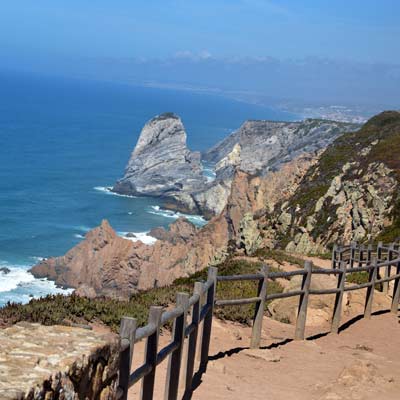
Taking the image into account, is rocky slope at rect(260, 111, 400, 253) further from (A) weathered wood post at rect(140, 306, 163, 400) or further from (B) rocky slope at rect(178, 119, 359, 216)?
(B) rocky slope at rect(178, 119, 359, 216)

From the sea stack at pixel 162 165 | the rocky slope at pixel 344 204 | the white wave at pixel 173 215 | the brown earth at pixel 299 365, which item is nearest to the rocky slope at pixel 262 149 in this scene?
the white wave at pixel 173 215

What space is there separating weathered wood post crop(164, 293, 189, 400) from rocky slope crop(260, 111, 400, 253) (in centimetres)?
2350

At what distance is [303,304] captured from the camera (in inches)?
498

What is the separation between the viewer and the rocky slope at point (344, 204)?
35.5 meters

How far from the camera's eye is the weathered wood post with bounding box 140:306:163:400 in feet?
22.1

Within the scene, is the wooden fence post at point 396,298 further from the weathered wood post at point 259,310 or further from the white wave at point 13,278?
the white wave at point 13,278

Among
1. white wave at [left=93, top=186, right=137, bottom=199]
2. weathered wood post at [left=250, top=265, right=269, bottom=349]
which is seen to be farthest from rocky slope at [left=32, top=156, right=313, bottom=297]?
white wave at [left=93, top=186, right=137, bottom=199]

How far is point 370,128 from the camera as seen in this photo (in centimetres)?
6312

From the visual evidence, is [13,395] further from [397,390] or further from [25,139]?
[25,139]

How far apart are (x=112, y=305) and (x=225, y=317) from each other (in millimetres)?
2445

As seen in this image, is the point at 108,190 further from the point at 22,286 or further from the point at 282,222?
the point at 282,222

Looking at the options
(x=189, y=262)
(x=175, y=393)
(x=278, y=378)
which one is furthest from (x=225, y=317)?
(x=189, y=262)

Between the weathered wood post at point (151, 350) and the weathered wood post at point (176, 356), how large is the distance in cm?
90

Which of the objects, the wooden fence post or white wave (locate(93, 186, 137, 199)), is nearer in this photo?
the wooden fence post
